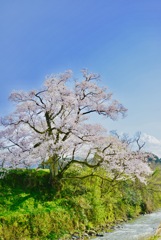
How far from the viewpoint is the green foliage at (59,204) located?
1864 cm

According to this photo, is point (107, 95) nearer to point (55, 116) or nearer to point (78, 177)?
point (55, 116)

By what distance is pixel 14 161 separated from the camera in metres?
23.4

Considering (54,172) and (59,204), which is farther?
(54,172)

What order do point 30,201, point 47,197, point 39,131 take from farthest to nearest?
1. point 39,131
2. point 47,197
3. point 30,201

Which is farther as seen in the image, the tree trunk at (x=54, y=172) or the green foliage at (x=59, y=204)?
the tree trunk at (x=54, y=172)

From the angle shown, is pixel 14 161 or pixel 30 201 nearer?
pixel 30 201

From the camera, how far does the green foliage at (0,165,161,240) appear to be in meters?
18.6

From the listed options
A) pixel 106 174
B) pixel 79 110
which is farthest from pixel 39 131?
pixel 106 174

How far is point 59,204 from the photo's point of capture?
73.7ft

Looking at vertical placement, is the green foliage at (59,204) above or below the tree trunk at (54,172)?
below

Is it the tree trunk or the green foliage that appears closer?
the green foliage

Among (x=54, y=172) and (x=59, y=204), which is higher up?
(x=54, y=172)

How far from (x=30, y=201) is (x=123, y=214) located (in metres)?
10.7

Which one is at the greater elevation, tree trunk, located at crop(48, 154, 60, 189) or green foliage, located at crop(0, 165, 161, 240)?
tree trunk, located at crop(48, 154, 60, 189)
